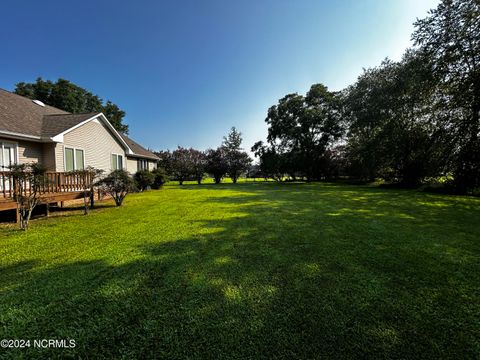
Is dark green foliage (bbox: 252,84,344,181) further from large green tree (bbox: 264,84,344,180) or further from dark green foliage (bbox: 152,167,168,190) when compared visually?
dark green foliage (bbox: 152,167,168,190)

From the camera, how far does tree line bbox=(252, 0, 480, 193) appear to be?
11516mm

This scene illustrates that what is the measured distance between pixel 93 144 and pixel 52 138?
3072 mm

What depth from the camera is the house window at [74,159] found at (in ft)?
35.3

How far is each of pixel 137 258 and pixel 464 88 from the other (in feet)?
56.2

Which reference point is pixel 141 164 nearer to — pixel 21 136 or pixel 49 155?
pixel 49 155

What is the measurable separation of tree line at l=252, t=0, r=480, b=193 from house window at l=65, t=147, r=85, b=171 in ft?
70.4

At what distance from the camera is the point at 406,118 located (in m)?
18.5

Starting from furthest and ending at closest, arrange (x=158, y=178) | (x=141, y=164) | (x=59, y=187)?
(x=158, y=178), (x=141, y=164), (x=59, y=187)

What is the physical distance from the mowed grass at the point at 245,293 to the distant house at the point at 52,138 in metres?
5.52

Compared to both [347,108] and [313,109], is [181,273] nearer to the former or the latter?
[347,108]

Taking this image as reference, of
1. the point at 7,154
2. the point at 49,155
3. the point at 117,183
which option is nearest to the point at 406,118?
the point at 117,183

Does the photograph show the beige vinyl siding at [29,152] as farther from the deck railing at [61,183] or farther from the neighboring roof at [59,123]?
the deck railing at [61,183]

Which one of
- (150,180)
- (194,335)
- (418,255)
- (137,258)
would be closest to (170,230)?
(137,258)

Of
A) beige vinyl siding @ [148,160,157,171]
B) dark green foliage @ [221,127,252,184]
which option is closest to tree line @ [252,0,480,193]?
dark green foliage @ [221,127,252,184]
